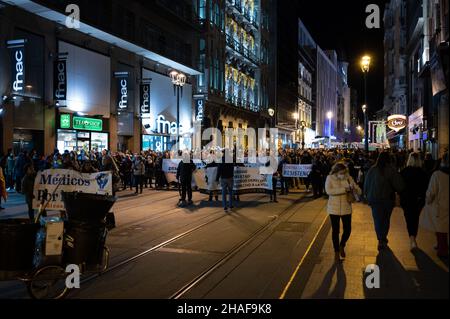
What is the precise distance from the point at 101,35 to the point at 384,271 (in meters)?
25.4

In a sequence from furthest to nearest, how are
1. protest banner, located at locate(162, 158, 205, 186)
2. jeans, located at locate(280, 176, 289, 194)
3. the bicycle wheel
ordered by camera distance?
protest banner, located at locate(162, 158, 205, 186), jeans, located at locate(280, 176, 289, 194), the bicycle wheel

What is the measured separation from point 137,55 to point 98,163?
1413 centimetres

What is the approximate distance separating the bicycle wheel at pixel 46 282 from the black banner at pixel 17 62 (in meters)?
17.9

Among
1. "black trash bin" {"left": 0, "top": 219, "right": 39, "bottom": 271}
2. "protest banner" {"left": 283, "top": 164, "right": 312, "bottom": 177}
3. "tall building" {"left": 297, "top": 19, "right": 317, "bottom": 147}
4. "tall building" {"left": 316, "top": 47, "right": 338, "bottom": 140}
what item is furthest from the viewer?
"tall building" {"left": 316, "top": 47, "right": 338, "bottom": 140}

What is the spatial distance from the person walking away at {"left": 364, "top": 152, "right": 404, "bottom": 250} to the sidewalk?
24.2 inches

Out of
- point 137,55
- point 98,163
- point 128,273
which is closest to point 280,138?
point 137,55

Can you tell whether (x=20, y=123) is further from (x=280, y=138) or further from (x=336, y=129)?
(x=336, y=129)

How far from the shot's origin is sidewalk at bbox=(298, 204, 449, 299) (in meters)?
6.55

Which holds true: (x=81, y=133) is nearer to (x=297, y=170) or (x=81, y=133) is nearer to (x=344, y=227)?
(x=297, y=170)

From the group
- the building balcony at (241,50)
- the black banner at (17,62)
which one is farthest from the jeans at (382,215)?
the building balcony at (241,50)

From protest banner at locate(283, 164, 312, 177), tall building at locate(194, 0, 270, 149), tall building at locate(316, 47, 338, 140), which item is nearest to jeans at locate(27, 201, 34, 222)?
protest banner at locate(283, 164, 312, 177)

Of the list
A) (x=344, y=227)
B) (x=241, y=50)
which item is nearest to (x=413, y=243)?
(x=344, y=227)

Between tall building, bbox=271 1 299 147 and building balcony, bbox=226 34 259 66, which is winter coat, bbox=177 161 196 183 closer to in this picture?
building balcony, bbox=226 34 259 66
